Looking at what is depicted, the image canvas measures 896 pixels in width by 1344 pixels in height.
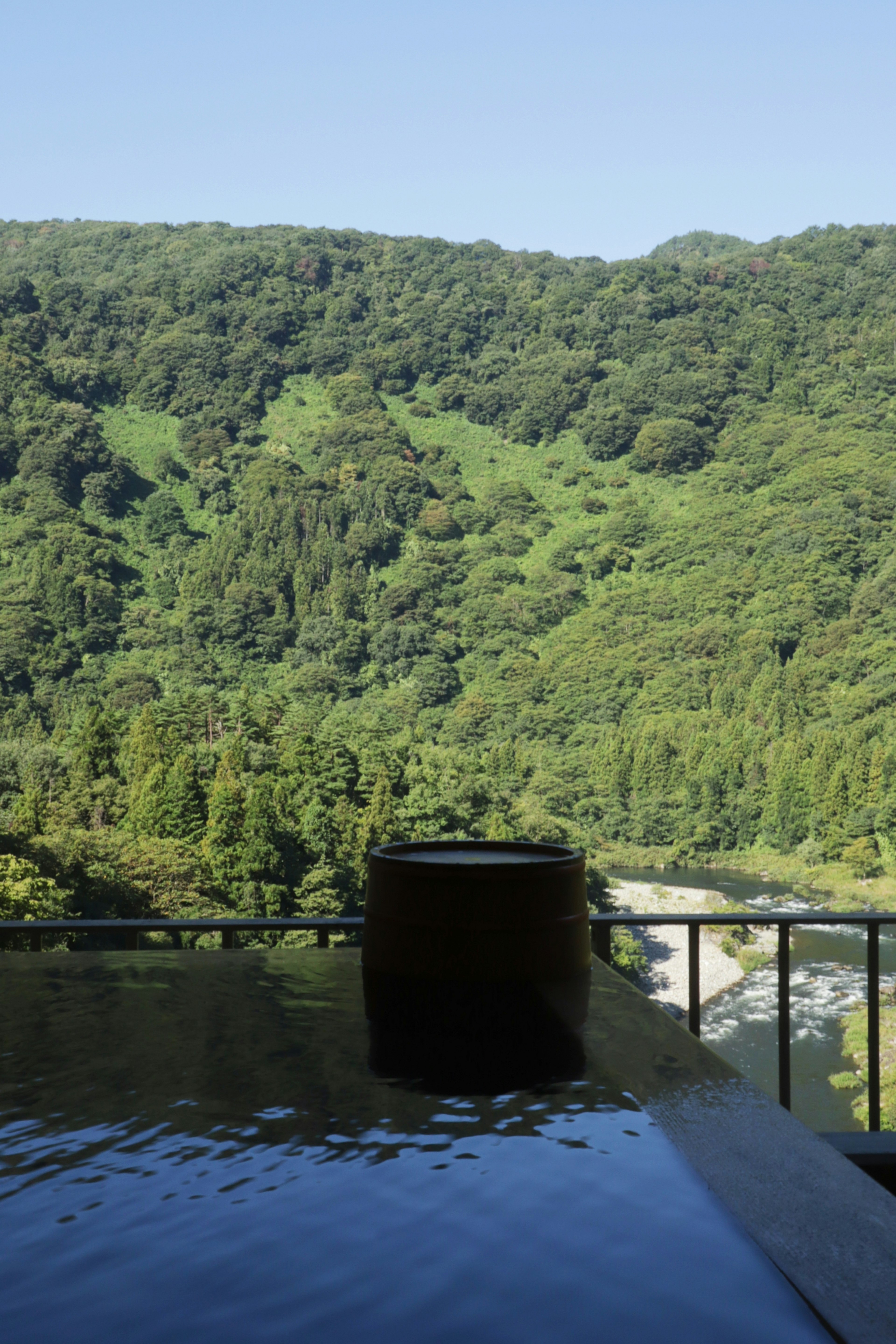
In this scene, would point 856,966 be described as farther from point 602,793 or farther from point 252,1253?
point 252,1253

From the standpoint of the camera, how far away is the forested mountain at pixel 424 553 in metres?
28.2

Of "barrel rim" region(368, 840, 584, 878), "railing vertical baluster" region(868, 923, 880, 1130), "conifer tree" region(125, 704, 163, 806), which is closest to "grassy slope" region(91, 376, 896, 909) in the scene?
"conifer tree" region(125, 704, 163, 806)

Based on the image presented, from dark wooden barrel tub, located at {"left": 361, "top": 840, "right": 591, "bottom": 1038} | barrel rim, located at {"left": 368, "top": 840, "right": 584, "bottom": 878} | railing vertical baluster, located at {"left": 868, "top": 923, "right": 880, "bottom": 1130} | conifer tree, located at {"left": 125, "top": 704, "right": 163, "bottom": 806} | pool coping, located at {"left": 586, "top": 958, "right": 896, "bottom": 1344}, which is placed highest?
barrel rim, located at {"left": 368, "top": 840, "right": 584, "bottom": 878}

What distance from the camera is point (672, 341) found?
58.3 meters

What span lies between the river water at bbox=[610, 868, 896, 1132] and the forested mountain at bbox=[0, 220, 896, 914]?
4.89 meters

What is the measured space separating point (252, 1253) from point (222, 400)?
60.3 m

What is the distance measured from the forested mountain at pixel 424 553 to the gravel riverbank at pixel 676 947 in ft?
9.96

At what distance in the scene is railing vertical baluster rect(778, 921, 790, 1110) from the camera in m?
1.58

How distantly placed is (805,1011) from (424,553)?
3269 cm

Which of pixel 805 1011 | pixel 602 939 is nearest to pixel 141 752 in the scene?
pixel 805 1011

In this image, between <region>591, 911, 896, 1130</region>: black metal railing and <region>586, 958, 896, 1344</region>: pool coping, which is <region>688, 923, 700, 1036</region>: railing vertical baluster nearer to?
<region>591, 911, 896, 1130</region>: black metal railing

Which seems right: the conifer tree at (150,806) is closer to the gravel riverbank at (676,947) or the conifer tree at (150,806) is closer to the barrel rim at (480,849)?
the gravel riverbank at (676,947)

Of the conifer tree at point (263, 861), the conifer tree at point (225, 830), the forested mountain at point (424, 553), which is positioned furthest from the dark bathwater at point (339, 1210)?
the conifer tree at point (225, 830)

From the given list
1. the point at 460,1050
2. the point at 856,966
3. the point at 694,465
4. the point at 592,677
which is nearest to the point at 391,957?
the point at 460,1050
